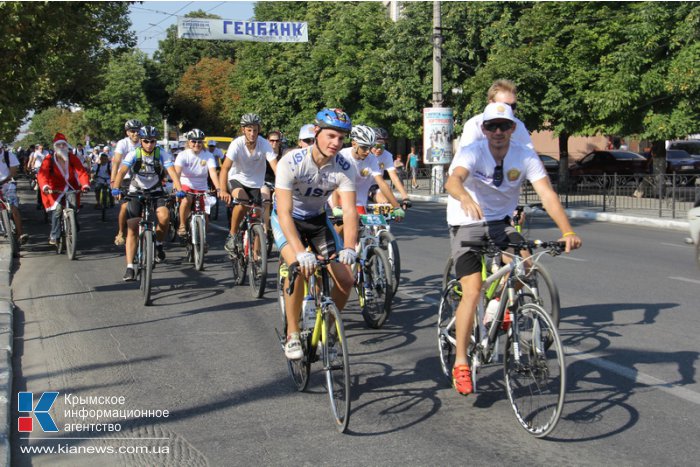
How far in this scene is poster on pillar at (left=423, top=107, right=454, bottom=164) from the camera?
31391 millimetres

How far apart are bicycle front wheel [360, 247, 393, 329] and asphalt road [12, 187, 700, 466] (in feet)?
0.58

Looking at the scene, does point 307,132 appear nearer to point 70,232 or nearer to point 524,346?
point 70,232

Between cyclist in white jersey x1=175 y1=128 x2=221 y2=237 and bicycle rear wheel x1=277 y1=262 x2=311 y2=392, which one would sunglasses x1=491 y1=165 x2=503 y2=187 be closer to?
bicycle rear wheel x1=277 y1=262 x2=311 y2=392

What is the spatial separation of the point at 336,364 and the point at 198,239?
7.01 m

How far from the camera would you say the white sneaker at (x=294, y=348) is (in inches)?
221

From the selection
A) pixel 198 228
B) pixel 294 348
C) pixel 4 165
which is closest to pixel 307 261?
pixel 294 348

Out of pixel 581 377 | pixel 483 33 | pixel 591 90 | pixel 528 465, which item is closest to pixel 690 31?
pixel 591 90

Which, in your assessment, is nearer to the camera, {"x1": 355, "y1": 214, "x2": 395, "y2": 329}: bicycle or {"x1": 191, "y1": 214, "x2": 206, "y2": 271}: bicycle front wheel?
{"x1": 355, "y1": 214, "x2": 395, "y2": 329}: bicycle

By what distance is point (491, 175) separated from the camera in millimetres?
5582

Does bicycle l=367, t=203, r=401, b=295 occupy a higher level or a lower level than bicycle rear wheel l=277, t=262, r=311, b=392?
higher

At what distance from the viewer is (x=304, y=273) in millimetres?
5254

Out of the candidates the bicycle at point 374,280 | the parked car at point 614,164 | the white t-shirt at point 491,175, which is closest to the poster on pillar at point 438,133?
the parked car at point 614,164

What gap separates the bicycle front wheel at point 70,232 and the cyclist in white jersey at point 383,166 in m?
5.47

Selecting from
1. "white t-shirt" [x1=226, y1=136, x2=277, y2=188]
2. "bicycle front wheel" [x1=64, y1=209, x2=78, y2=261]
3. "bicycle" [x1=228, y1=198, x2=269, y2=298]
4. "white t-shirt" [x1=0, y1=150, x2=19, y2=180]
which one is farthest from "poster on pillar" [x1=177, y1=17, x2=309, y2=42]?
"bicycle" [x1=228, y1=198, x2=269, y2=298]
